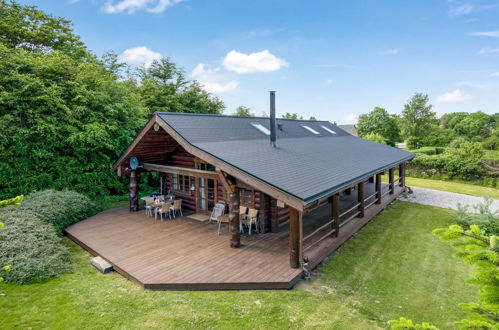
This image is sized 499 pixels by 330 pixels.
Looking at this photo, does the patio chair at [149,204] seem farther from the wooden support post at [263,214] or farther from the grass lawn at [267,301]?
the wooden support post at [263,214]

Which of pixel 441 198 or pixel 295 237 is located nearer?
pixel 295 237

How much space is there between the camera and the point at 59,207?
9.37m

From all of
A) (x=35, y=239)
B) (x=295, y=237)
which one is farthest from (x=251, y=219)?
(x=35, y=239)

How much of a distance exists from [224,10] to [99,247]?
19.0 meters

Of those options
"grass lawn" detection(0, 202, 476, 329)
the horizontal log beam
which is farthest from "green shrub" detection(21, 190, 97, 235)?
the horizontal log beam

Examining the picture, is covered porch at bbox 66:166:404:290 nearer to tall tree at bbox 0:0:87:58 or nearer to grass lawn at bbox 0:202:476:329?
grass lawn at bbox 0:202:476:329

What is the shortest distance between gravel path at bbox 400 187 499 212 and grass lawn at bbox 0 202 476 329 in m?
7.62

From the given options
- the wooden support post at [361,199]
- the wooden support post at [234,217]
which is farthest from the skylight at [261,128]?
the wooden support post at [234,217]

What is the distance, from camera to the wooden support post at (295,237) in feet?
20.0

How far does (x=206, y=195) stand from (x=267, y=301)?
586 centimetres

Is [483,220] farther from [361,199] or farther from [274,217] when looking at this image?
→ [274,217]

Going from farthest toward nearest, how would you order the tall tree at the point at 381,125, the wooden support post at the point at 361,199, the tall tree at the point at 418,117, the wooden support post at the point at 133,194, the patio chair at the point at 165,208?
the tall tree at the point at 381,125 → the tall tree at the point at 418,117 → the wooden support post at the point at 133,194 → the patio chair at the point at 165,208 → the wooden support post at the point at 361,199

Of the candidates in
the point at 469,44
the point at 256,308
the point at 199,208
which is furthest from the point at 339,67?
the point at 256,308

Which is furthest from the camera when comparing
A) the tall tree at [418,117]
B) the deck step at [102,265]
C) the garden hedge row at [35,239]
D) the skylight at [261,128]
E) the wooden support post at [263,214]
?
the tall tree at [418,117]
